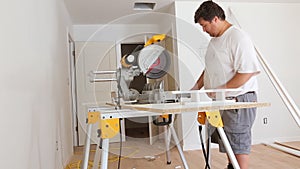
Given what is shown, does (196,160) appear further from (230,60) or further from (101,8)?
(101,8)

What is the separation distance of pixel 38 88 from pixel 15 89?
52 centimetres

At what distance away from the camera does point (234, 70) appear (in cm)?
142

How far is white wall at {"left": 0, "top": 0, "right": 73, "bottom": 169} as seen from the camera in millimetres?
1258

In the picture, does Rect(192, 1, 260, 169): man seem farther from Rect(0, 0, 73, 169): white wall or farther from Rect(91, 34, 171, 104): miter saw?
Rect(0, 0, 73, 169): white wall

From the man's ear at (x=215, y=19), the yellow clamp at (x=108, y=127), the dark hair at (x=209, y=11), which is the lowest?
the yellow clamp at (x=108, y=127)

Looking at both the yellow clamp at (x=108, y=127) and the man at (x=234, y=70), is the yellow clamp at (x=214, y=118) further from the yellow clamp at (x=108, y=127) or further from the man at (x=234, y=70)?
the yellow clamp at (x=108, y=127)

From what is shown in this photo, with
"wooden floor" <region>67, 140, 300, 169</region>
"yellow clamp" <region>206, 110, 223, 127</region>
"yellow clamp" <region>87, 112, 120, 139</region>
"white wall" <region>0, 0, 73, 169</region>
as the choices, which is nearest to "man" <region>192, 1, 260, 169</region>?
"yellow clamp" <region>206, 110, 223, 127</region>

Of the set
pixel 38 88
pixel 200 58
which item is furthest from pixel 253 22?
pixel 38 88

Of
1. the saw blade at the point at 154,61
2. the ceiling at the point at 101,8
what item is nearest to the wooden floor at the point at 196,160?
the saw blade at the point at 154,61

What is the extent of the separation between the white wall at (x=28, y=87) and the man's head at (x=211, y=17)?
95 cm

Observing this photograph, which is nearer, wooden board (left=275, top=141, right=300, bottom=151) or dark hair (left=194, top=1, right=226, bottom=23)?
dark hair (left=194, top=1, right=226, bottom=23)

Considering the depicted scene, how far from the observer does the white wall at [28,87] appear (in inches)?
49.5

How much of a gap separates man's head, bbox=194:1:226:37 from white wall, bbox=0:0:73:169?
3.11 ft

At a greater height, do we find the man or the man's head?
the man's head
